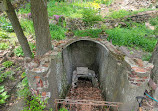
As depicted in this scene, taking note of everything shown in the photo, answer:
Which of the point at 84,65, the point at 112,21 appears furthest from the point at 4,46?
the point at 112,21

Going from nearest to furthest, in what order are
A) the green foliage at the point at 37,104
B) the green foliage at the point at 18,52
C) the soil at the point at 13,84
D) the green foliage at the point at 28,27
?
the green foliage at the point at 37,104 < the soil at the point at 13,84 < the green foliage at the point at 18,52 < the green foliage at the point at 28,27

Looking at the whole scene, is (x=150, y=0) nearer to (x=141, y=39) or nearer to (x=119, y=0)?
(x=119, y=0)

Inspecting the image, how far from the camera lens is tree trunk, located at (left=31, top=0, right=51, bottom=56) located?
297cm

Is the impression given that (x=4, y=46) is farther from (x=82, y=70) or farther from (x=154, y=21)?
(x=154, y=21)

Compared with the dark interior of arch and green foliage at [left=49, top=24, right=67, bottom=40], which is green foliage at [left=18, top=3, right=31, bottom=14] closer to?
green foliage at [left=49, top=24, right=67, bottom=40]

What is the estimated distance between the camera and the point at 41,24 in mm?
3281

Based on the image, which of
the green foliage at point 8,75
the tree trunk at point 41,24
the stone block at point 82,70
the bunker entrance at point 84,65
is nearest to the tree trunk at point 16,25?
the tree trunk at point 41,24

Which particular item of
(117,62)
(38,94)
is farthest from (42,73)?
(117,62)

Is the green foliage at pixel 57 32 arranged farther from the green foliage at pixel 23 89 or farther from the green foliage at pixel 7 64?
the green foliage at pixel 23 89

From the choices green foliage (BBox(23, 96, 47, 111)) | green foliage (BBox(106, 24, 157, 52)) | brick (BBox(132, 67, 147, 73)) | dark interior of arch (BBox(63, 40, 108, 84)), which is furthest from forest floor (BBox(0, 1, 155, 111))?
brick (BBox(132, 67, 147, 73))

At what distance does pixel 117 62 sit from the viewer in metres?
3.30

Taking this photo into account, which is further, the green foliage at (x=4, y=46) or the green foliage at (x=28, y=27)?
the green foliage at (x=28, y=27)

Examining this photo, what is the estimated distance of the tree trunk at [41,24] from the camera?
297 cm

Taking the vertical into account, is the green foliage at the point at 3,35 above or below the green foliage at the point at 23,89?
above
